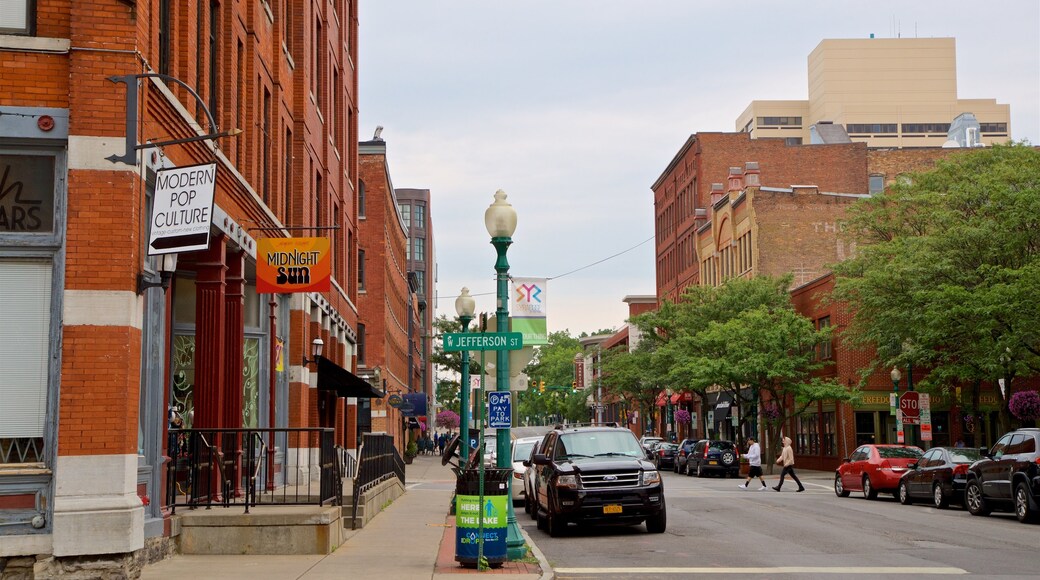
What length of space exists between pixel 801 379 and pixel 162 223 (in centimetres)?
4241

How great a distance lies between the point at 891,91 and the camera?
14650cm

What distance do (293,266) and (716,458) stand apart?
95.4 feet

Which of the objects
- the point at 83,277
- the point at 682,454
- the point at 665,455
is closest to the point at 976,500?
the point at 83,277

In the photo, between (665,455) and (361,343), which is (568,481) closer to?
(665,455)

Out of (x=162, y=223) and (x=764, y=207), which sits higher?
(x=764, y=207)

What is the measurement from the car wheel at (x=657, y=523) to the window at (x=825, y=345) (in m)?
33.2

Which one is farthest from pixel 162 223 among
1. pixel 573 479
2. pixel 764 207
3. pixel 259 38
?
pixel 764 207

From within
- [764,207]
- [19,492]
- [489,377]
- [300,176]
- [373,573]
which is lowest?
[373,573]

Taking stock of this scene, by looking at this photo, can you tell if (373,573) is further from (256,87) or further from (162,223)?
(256,87)

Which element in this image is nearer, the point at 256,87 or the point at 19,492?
the point at 19,492

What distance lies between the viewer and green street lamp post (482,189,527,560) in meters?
15.4

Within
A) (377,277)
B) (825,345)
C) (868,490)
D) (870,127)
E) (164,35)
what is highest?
(870,127)

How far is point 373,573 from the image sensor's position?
1360 centimetres

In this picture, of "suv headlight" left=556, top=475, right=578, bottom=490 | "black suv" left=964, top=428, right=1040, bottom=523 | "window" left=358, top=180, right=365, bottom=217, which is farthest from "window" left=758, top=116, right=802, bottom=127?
"suv headlight" left=556, top=475, right=578, bottom=490
